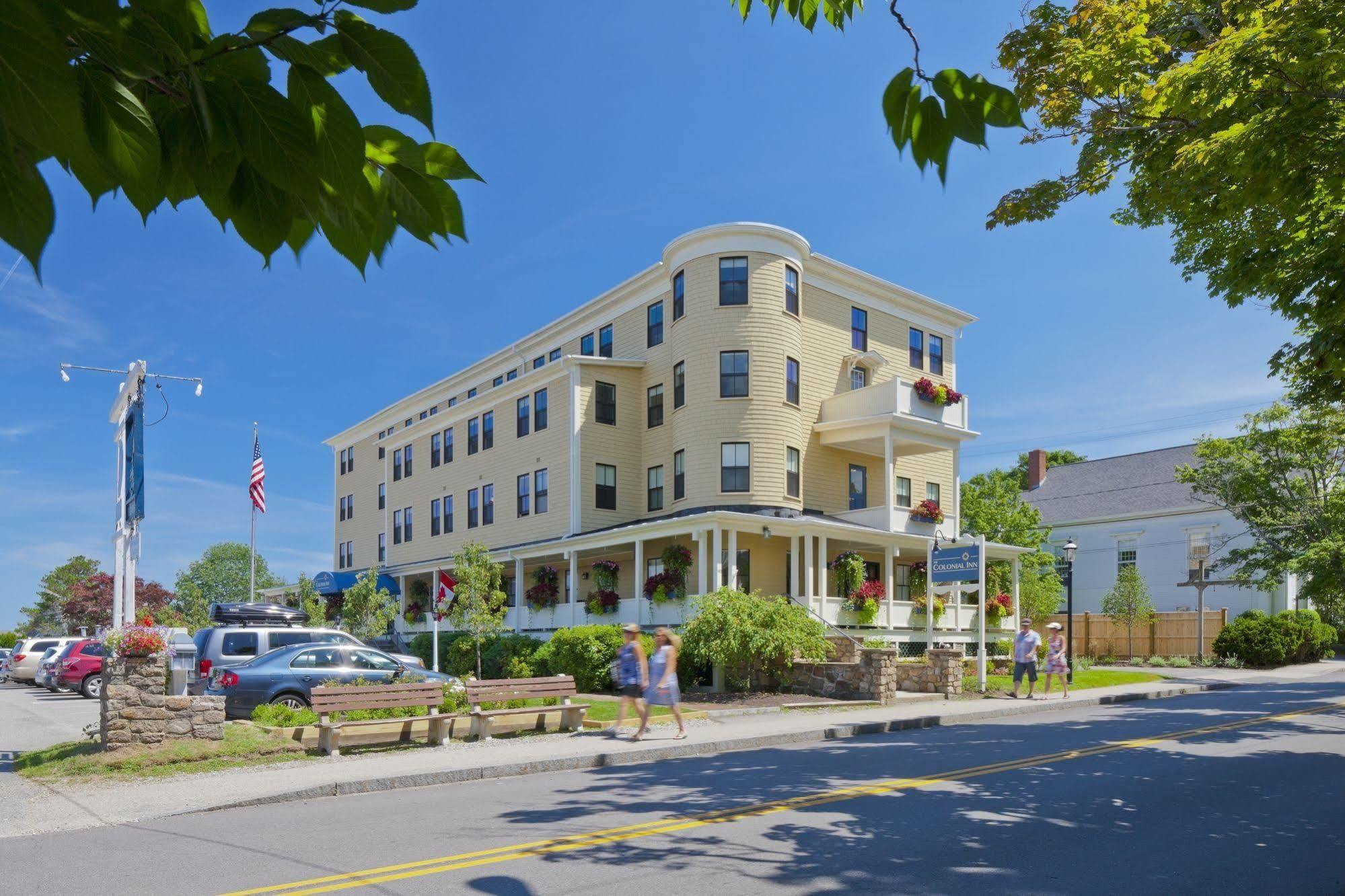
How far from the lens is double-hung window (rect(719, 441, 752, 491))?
29672 mm

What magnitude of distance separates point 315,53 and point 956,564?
25.3m

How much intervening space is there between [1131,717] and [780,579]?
11.9 metres

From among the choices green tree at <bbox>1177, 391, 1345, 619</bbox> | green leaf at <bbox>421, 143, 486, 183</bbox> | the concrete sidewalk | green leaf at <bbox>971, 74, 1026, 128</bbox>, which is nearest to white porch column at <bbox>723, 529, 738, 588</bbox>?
the concrete sidewalk

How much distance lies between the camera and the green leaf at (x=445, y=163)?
222 centimetres

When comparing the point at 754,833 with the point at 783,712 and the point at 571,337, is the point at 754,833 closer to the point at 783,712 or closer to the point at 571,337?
the point at 783,712

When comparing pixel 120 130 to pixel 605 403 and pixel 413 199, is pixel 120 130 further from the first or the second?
pixel 605 403

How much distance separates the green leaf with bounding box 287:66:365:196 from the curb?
35.6 ft

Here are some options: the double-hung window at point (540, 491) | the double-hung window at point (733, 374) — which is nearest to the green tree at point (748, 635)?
the double-hung window at point (733, 374)

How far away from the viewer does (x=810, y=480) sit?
31.7m

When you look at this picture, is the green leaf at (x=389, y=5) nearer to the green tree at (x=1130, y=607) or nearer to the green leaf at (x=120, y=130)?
the green leaf at (x=120, y=130)

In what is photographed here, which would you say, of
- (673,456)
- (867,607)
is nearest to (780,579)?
(867,607)

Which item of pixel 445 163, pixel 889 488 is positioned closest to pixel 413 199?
pixel 445 163

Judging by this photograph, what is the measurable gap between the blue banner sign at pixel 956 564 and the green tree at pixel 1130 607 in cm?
2131

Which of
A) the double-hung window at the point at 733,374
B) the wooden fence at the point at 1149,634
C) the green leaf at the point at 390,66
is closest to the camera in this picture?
the green leaf at the point at 390,66
